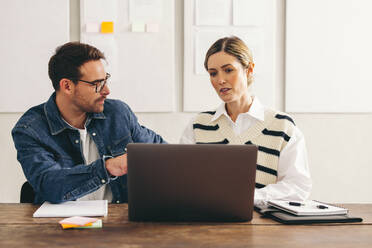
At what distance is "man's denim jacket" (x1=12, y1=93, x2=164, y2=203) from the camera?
1.53 m

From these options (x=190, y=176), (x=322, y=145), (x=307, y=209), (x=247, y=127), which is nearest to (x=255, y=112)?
(x=247, y=127)

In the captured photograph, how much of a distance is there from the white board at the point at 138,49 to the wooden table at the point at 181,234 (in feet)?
5.03

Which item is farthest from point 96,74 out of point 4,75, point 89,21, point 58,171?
point 4,75

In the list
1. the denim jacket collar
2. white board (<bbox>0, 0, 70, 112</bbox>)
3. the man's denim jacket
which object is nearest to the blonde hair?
the man's denim jacket

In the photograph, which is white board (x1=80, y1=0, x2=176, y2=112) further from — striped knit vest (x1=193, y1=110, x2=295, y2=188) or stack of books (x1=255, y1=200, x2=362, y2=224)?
stack of books (x1=255, y1=200, x2=362, y2=224)

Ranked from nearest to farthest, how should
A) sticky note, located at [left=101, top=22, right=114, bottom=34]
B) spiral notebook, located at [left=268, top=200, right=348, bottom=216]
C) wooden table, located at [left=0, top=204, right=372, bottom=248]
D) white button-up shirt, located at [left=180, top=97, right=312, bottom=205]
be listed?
wooden table, located at [left=0, top=204, right=372, bottom=248], spiral notebook, located at [left=268, top=200, right=348, bottom=216], white button-up shirt, located at [left=180, top=97, right=312, bottom=205], sticky note, located at [left=101, top=22, right=114, bottom=34]

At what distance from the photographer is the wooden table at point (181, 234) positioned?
106 centimetres

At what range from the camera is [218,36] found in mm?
2809

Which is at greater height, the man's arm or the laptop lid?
the laptop lid

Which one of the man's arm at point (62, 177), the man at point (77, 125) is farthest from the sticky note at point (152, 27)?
the man's arm at point (62, 177)

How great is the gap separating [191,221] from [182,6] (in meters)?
1.89

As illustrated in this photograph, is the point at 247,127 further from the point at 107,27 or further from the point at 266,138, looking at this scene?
the point at 107,27

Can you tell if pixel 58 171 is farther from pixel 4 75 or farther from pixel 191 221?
pixel 4 75

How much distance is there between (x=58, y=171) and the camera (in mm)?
1577
